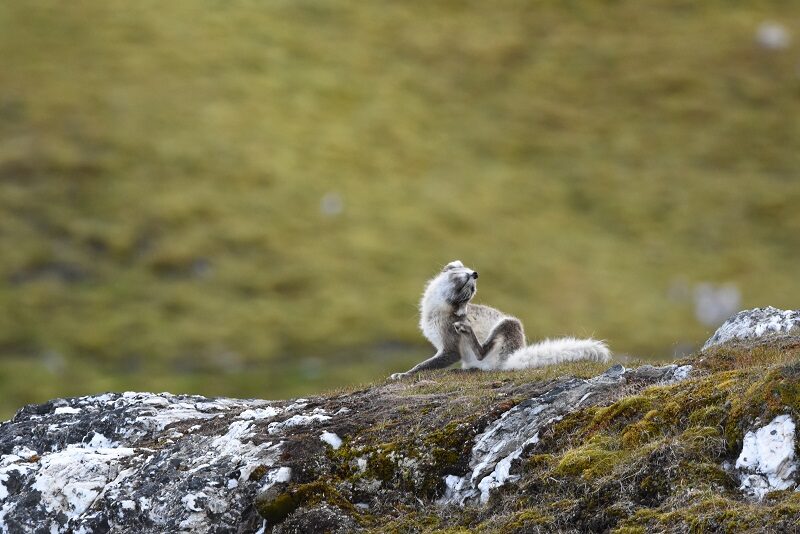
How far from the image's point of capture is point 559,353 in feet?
76.0

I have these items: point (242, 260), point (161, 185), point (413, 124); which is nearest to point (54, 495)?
point (242, 260)

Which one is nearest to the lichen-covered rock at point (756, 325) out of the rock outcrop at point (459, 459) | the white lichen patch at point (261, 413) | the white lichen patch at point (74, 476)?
the rock outcrop at point (459, 459)

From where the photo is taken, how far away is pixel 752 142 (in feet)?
442

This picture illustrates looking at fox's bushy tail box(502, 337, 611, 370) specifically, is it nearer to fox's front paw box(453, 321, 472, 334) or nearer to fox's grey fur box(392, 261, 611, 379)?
fox's grey fur box(392, 261, 611, 379)

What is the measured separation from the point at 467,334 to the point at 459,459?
9.22m

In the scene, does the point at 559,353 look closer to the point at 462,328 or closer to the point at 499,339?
the point at 499,339

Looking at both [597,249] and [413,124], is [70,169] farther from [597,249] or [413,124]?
[597,249]

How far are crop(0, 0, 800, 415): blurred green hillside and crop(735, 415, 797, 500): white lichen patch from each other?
8222 centimetres

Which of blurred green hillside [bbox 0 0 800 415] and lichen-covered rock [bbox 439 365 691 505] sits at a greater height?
blurred green hillside [bbox 0 0 800 415]

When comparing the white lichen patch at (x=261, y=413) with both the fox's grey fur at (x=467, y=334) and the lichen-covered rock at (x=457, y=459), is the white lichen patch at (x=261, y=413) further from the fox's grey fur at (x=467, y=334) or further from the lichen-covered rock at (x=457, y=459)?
the fox's grey fur at (x=467, y=334)

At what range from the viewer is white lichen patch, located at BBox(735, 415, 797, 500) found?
12.9 m

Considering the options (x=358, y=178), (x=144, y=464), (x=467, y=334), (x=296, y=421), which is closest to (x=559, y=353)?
(x=467, y=334)

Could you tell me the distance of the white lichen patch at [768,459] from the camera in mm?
12938

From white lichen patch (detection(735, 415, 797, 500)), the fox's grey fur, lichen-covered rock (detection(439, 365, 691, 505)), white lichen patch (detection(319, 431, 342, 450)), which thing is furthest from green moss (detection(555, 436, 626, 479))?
the fox's grey fur
